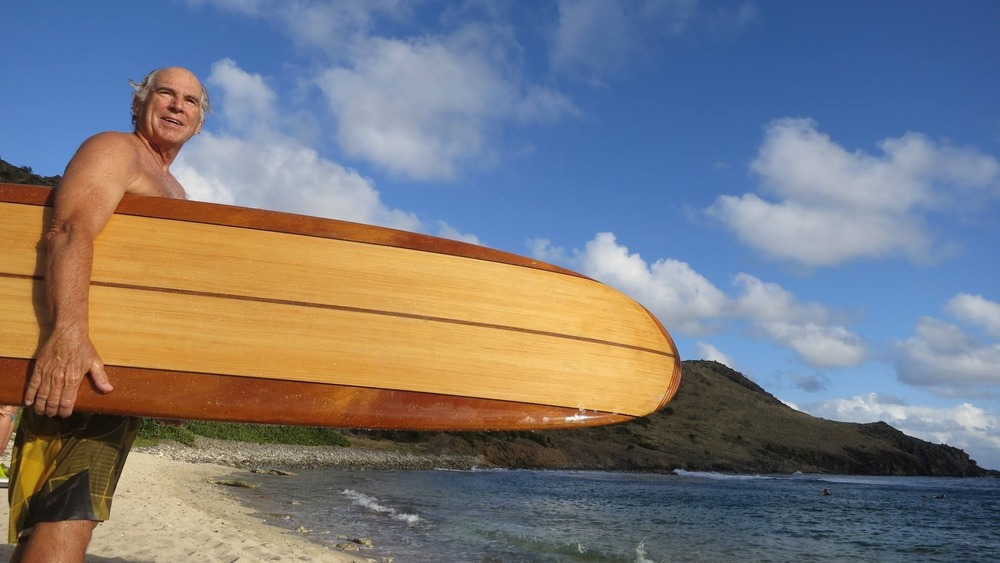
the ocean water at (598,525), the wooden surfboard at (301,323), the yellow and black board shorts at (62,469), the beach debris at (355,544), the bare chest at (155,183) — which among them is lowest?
the ocean water at (598,525)

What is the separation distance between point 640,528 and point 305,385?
16.4 meters

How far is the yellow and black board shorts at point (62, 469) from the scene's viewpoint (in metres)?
1.58

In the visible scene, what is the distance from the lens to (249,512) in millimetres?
11953

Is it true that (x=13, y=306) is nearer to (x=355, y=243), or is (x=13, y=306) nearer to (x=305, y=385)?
(x=305, y=385)

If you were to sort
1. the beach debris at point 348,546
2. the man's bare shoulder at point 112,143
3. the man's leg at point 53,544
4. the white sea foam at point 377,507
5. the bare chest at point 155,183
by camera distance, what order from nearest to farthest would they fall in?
the man's leg at point 53,544 < the man's bare shoulder at point 112,143 < the bare chest at point 155,183 < the beach debris at point 348,546 < the white sea foam at point 377,507

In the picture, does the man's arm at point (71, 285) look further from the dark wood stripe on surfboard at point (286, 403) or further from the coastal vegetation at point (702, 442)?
the coastal vegetation at point (702, 442)

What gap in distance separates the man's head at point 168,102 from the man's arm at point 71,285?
0.25 meters

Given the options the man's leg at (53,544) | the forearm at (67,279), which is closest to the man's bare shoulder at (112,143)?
the forearm at (67,279)

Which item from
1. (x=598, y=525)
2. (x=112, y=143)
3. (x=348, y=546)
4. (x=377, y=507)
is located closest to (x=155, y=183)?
(x=112, y=143)

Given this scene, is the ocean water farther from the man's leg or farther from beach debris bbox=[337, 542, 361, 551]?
the man's leg

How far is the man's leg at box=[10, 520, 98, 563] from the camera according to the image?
1.54 metres

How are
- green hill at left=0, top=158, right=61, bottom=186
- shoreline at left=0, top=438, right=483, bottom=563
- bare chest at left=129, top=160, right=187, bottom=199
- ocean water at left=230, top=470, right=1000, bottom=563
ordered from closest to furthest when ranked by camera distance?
1. bare chest at left=129, top=160, right=187, bottom=199
2. shoreline at left=0, top=438, right=483, bottom=563
3. ocean water at left=230, top=470, right=1000, bottom=563
4. green hill at left=0, top=158, right=61, bottom=186

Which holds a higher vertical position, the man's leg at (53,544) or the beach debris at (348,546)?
the man's leg at (53,544)

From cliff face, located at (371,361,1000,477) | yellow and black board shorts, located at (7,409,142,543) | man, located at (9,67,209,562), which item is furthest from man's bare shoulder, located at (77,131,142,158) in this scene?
cliff face, located at (371,361,1000,477)
